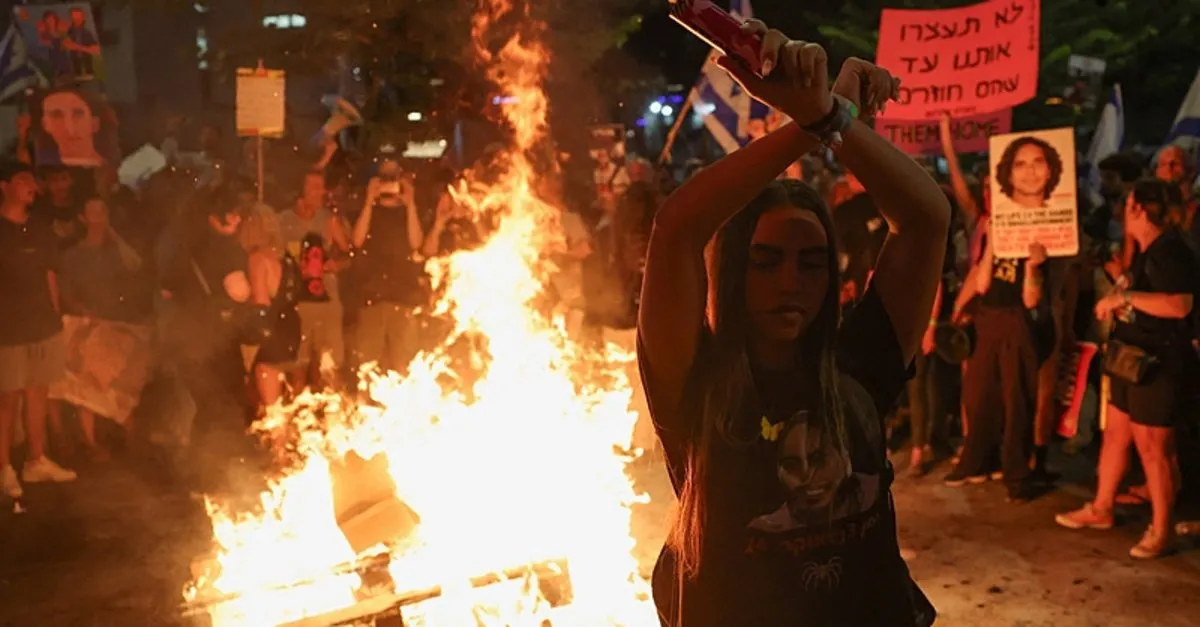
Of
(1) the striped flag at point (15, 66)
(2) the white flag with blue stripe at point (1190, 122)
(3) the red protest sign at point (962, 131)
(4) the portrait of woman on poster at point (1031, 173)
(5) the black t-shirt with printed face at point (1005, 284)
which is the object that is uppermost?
(1) the striped flag at point (15, 66)

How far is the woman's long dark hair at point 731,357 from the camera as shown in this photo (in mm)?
2055

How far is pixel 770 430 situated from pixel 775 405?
51mm

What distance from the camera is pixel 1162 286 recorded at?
5922 mm

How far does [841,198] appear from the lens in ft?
30.1

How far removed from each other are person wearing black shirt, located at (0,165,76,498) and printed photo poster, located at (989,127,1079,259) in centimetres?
666

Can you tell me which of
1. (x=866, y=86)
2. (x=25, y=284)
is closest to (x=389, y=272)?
(x=25, y=284)

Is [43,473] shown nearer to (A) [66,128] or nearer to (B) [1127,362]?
(A) [66,128]

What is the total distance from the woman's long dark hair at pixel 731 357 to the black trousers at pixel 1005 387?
5.57 metres

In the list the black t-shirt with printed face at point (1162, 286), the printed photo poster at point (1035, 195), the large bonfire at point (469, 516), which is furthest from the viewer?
the printed photo poster at point (1035, 195)

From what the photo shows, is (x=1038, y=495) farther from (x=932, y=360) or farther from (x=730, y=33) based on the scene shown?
(x=730, y=33)

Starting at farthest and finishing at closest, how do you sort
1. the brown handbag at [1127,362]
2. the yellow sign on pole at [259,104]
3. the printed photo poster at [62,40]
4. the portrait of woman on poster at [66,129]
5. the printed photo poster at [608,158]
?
1. the printed photo poster at [608,158]
2. the printed photo poster at [62,40]
3. the yellow sign on pole at [259,104]
4. the portrait of woman on poster at [66,129]
5. the brown handbag at [1127,362]

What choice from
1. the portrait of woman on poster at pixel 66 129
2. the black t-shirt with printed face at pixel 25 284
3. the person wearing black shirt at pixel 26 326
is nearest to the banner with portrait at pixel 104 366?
the person wearing black shirt at pixel 26 326

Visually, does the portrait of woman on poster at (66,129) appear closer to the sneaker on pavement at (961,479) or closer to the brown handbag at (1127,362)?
the sneaker on pavement at (961,479)

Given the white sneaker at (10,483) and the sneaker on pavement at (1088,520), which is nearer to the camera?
the sneaker on pavement at (1088,520)
